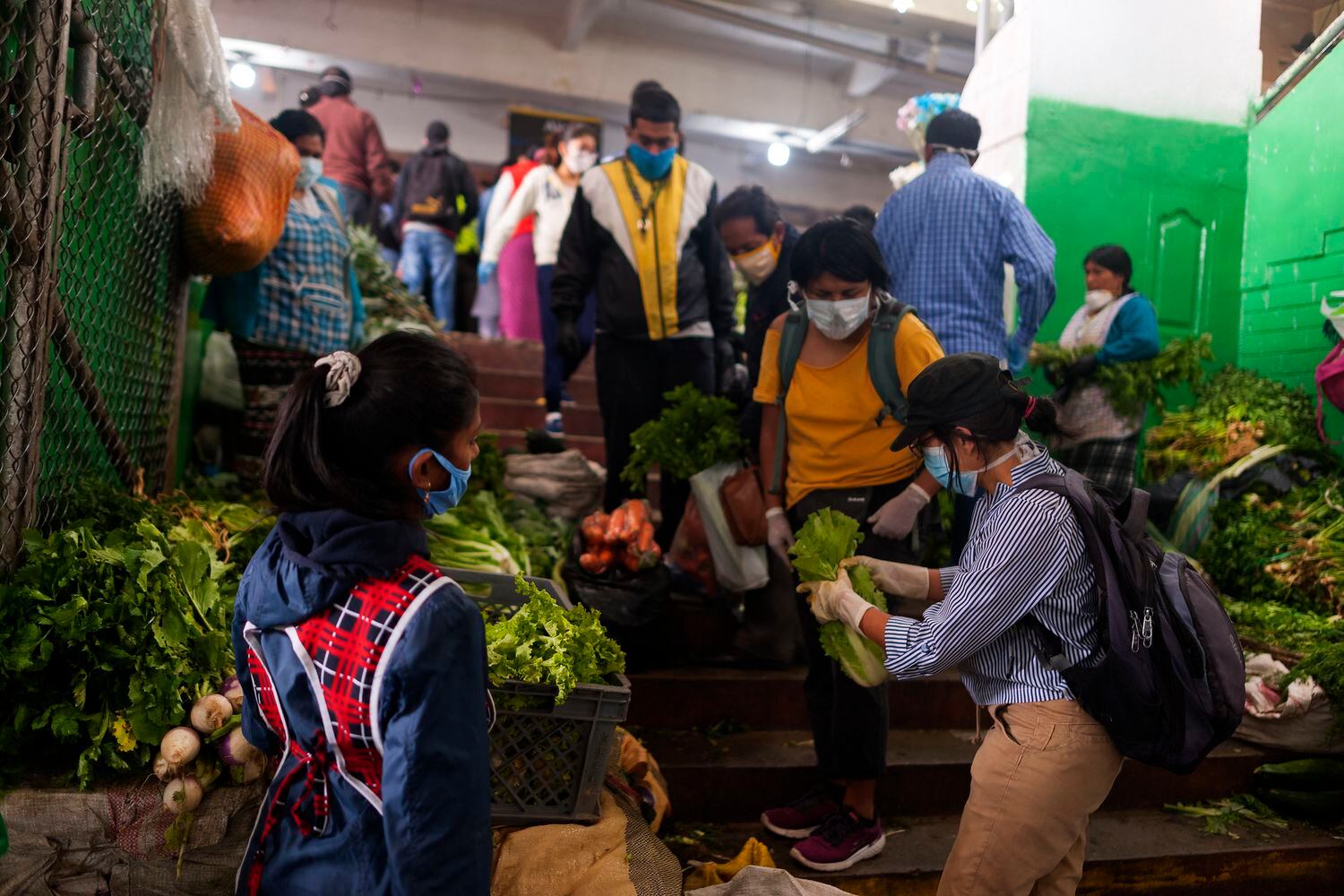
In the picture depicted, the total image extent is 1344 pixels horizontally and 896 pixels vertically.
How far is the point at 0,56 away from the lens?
2.36 metres

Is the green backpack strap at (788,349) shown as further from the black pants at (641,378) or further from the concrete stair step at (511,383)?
the concrete stair step at (511,383)

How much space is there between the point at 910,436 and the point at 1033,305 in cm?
235

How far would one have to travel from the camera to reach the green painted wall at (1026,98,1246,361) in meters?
6.76

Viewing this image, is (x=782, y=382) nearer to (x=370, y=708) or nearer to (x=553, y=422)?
(x=370, y=708)

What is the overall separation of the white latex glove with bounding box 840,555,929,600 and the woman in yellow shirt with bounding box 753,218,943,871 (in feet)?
1.44

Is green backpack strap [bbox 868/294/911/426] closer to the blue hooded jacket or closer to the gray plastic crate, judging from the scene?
the gray plastic crate

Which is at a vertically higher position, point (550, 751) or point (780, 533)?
point (780, 533)

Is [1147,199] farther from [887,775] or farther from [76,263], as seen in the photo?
[76,263]

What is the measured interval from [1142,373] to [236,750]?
5.07 meters

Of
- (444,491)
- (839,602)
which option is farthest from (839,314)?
(444,491)

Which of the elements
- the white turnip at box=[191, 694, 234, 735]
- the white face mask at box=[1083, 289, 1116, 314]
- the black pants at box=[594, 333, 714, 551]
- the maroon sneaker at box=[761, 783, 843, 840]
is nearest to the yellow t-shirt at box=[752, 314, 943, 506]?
the maroon sneaker at box=[761, 783, 843, 840]

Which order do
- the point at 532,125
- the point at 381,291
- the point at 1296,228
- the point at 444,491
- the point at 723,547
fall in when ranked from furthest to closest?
the point at 532,125 → the point at 381,291 → the point at 1296,228 → the point at 723,547 → the point at 444,491

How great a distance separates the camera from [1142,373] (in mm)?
5543

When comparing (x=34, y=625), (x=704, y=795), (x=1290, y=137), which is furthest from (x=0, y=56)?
(x=1290, y=137)
